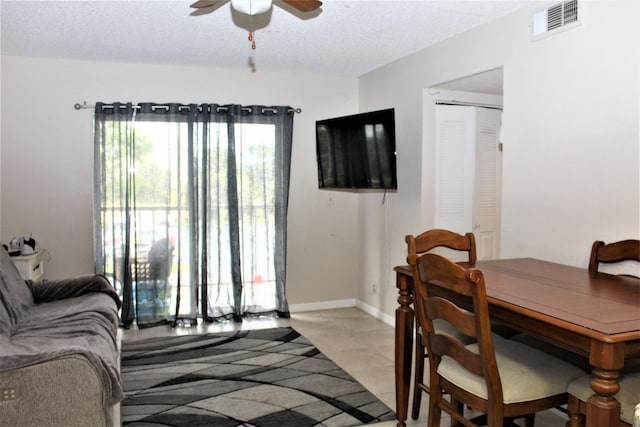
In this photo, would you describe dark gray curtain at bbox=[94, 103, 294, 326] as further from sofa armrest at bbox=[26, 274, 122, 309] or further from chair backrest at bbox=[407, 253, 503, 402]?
chair backrest at bbox=[407, 253, 503, 402]

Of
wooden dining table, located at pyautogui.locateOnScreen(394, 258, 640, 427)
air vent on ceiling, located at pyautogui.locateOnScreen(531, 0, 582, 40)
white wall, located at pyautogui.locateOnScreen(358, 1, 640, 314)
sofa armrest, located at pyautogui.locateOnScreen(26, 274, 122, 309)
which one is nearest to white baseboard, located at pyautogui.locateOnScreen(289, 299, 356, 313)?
sofa armrest, located at pyautogui.locateOnScreen(26, 274, 122, 309)

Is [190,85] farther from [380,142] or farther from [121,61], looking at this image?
[380,142]

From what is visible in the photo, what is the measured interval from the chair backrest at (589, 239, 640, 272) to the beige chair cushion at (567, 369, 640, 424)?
2.13ft

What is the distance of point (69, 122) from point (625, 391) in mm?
4362

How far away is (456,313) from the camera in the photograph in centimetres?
204

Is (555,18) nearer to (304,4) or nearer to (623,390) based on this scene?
(304,4)

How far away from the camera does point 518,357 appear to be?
2.17 meters

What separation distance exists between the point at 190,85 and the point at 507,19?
276cm

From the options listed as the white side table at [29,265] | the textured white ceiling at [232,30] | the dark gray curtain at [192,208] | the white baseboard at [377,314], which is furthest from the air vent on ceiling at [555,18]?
the white side table at [29,265]

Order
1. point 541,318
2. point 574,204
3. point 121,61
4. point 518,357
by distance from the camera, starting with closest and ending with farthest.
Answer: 1. point 541,318
2. point 518,357
3. point 574,204
4. point 121,61

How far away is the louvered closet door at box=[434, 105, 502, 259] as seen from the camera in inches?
176

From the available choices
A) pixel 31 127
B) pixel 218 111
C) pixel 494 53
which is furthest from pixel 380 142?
pixel 31 127

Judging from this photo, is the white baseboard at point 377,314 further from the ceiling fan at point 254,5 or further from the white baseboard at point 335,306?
the ceiling fan at point 254,5

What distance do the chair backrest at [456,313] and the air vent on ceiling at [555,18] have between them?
163 cm
